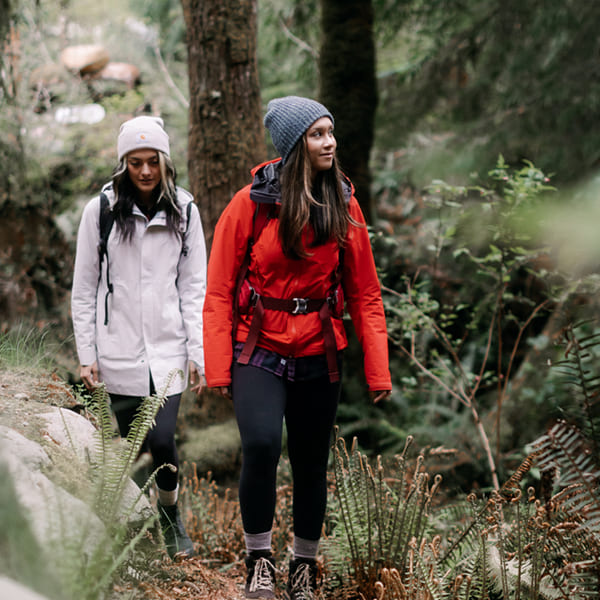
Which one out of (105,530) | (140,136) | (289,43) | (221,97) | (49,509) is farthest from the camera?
(289,43)

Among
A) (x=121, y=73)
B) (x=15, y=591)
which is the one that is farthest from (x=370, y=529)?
(x=121, y=73)

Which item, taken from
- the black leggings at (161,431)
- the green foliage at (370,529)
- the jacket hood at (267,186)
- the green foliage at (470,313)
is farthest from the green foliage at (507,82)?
the black leggings at (161,431)

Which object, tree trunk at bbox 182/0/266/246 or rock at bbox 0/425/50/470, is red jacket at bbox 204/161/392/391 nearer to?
rock at bbox 0/425/50/470

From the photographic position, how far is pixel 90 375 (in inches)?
134

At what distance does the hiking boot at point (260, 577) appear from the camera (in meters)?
2.96

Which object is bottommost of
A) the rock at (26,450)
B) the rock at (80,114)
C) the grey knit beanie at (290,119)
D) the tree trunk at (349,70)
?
the rock at (26,450)

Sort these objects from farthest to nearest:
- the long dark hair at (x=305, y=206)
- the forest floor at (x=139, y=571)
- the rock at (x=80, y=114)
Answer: the rock at (x=80, y=114)
the long dark hair at (x=305, y=206)
the forest floor at (x=139, y=571)

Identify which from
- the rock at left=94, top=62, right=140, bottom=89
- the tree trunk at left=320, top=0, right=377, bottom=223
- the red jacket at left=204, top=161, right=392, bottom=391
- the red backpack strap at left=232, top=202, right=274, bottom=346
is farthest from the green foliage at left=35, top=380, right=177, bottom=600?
the rock at left=94, top=62, right=140, bottom=89

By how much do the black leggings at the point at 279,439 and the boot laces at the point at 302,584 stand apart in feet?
0.53

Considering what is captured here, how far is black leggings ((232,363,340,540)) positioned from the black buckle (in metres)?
0.33

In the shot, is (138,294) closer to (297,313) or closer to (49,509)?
(297,313)

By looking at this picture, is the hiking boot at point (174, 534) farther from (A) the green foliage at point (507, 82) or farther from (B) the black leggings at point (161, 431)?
(A) the green foliage at point (507, 82)

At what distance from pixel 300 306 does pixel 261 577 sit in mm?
1321

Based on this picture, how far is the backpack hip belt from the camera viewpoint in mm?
2990
